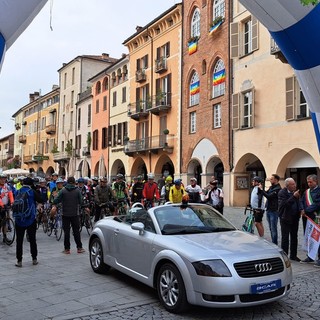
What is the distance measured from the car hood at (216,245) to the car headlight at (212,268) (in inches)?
3.2

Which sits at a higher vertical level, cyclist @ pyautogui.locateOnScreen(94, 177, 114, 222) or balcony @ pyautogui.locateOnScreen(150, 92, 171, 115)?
balcony @ pyautogui.locateOnScreen(150, 92, 171, 115)

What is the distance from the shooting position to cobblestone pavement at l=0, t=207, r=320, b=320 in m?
5.68

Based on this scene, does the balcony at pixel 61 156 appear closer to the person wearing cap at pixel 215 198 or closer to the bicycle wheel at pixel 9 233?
the bicycle wheel at pixel 9 233

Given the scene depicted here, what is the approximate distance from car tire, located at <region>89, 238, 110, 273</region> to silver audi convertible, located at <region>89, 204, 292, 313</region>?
47 cm

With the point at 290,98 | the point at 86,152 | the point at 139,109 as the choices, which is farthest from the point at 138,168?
the point at 290,98

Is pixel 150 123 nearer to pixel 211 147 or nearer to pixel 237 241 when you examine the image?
pixel 211 147

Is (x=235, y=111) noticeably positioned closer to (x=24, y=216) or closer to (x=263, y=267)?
(x=24, y=216)

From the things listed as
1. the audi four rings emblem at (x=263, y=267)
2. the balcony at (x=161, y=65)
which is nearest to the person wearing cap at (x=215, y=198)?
the audi four rings emblem at (x=263, y=267)

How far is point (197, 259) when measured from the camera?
5477 mm

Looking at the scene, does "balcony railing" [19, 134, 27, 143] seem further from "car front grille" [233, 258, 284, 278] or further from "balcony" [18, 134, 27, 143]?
"car front grille" [233, 258, 284, 278]

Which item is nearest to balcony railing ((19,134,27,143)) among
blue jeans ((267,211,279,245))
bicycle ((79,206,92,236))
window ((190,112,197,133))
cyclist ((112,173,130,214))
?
window ((190,112,197,133))

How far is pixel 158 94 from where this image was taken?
34.2 meters

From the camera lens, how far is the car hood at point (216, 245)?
5.59 meters

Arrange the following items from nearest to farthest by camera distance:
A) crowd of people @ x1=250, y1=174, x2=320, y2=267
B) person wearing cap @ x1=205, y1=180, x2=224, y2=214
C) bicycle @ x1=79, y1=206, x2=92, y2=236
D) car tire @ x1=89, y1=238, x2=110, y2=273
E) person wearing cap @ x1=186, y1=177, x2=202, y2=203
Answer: car tire @ x1=89, y1=238, x2=110, y2=273
crowd of people @ x1=250, y1=174, x2=320, y2=267
person wearing cap @ x1=205, y1=180, x2=224, y2=214
person wearing cap @ x1=186, y1=177, x2=202, y2=203
bicycle @ x1=79, y1=206, x2=92, y2=236
